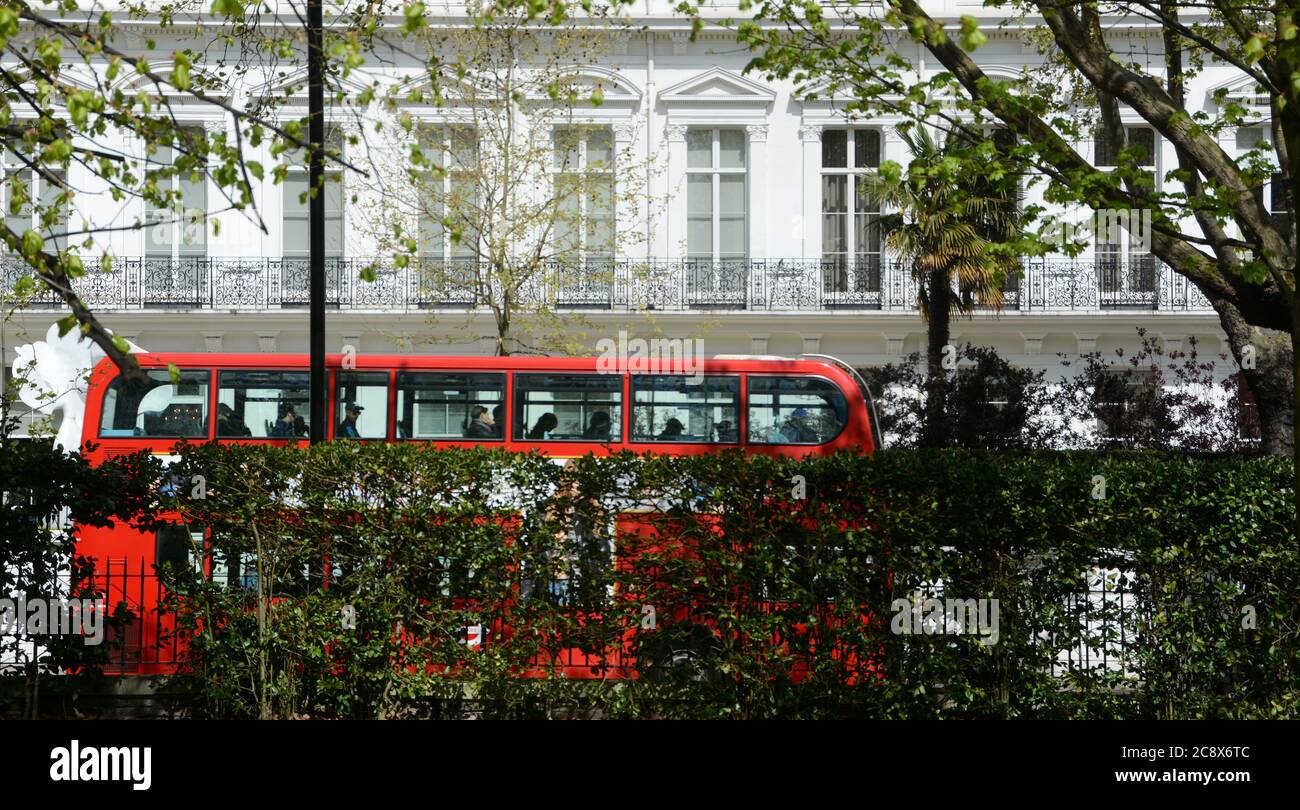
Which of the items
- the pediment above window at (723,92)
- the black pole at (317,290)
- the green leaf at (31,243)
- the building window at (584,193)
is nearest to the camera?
the green leaf at (31,243)

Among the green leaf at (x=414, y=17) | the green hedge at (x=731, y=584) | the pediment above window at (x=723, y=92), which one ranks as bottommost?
the green hedge at (x=731, y=584)

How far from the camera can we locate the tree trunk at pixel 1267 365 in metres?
13.1

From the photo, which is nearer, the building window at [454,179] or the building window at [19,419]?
the building window at [19,419]

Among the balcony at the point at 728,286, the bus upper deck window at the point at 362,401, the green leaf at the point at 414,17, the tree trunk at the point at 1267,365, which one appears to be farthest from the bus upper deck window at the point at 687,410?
the balcony at the point at 728,286

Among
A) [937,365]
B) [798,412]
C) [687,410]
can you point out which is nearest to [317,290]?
[687,410]

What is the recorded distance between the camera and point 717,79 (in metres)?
30.2

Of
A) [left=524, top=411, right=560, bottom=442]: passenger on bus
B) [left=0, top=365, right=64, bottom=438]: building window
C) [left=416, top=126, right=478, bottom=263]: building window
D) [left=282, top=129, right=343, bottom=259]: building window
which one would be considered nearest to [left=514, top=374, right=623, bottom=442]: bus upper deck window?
[left=524, top=411, right=560, bottom=442]: passenger on bus

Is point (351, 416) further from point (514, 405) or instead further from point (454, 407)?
point (514, 405)

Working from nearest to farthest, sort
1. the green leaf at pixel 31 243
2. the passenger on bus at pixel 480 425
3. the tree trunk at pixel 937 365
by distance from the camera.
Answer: the green leaf at pixel 31 243 → the passenger on bus at pixel 480 425 → the tree trunk at pixel 937 365

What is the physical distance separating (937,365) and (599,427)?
9.35m

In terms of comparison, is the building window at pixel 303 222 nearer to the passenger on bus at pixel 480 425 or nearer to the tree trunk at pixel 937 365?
the tree trunk at pixel 937 365

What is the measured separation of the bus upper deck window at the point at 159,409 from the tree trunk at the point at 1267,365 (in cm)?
1238

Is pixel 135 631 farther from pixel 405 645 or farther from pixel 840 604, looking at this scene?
pixel 840 604

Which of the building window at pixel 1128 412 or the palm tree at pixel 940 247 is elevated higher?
the palm tree at pixel 940 247
